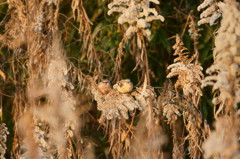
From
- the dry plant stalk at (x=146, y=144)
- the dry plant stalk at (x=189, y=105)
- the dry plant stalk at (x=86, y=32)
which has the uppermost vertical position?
the dry plant stalk at (x=86, y=32)

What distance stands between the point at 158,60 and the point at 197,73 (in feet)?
3.13

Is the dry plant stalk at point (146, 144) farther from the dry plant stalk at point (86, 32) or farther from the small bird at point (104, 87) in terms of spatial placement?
the dry plant stalk at point (86, 32)

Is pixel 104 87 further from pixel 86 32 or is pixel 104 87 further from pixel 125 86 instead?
pixel 86 32

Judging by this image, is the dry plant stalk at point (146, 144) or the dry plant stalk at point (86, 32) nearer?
the dry plant stalk at point (146, 144)

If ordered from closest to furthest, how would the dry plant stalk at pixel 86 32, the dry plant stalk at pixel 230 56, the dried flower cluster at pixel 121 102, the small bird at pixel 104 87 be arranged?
1. the dry plant stalk at pixel 230 56
2. the dried flower cluster at pixel 121 102
3. the small bird at pixel 104 87
4. the dry plant stalk at pixel 86 32

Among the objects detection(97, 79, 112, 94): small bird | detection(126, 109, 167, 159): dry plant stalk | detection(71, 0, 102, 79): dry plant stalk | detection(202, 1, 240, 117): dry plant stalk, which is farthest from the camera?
detection(71, 0, 102, 79): dry plant stalk

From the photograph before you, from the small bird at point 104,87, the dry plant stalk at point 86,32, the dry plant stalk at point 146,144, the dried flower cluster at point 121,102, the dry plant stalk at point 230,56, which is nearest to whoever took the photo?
the dry plant stalk at point 230,56

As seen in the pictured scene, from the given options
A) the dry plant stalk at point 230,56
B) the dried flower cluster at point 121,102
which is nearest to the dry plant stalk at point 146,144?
the dried flower cluster at point 121,102

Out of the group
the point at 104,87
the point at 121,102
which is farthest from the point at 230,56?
the point at 104,87

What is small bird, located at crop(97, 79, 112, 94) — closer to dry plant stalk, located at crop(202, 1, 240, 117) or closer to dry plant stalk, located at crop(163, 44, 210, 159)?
dry plant stalk, located at crop(163, 44, 210, 159)

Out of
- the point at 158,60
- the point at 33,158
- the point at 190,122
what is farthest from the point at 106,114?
the point at 158,60

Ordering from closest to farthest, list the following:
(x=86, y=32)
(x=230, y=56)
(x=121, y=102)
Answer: (x=230, y=56)
(x=121, y=102)
(x=86, y=32)

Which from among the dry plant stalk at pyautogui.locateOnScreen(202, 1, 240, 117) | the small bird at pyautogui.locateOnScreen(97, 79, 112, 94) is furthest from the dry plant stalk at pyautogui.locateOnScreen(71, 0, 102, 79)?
the dry plant stalk at pyautogui.locateOnScreen(202, 1, 240, 117)

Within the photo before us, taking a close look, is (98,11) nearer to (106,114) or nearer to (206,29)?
(206,29)
